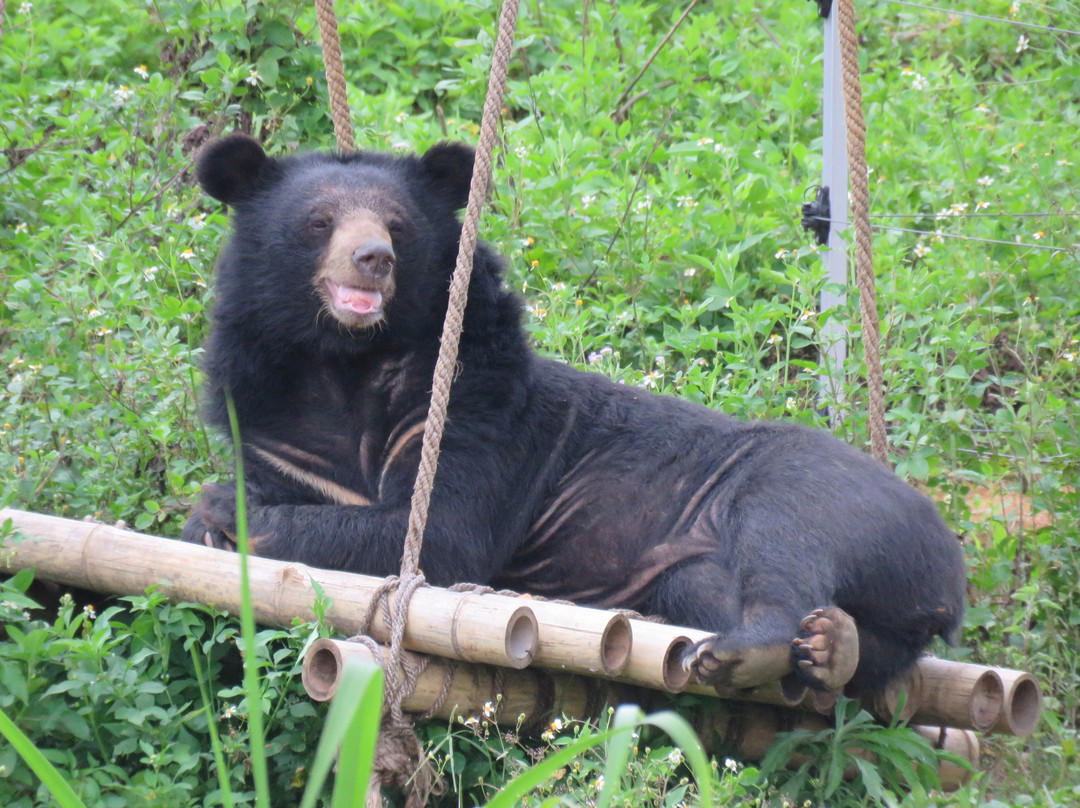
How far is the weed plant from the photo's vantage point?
2.98 meters

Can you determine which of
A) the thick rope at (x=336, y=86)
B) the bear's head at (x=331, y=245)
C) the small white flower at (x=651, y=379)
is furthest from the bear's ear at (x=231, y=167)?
the small white flower at (x=651, y=379)

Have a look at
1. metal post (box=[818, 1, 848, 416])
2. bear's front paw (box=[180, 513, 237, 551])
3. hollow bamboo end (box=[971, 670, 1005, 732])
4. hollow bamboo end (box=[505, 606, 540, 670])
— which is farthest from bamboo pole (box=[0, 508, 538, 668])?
metal post (box=[818, 1, 848, 416])

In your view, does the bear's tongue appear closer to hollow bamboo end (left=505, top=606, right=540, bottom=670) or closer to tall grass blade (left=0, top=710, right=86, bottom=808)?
hollow bamboo end (left=505, top=606, right=540, bottom=670)

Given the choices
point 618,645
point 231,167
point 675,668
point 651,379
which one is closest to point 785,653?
point 675,668

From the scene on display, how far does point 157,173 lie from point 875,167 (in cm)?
367

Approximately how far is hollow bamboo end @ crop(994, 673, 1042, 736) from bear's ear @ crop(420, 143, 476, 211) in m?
2.09

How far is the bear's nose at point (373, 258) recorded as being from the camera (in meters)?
3.54

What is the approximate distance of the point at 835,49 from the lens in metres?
5.31

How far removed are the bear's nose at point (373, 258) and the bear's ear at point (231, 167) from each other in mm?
526

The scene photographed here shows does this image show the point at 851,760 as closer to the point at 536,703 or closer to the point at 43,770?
the point at 536,703

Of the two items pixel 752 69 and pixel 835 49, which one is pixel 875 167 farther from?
pixel 835 49

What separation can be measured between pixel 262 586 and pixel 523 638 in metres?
0.62

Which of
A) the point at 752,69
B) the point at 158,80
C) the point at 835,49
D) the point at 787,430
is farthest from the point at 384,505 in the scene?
the point at 752,69

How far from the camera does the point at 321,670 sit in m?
2.70
